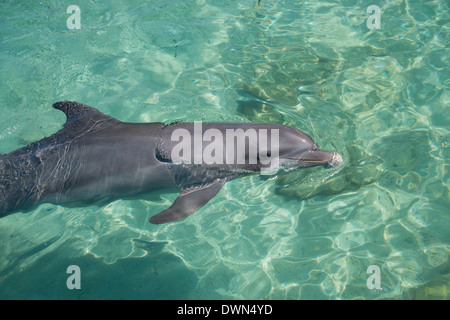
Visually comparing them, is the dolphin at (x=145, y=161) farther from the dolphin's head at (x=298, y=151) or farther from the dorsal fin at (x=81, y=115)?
the dorsal fin at (x=81, y=115)

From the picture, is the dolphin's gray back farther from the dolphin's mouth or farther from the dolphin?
the dolphin's mouth

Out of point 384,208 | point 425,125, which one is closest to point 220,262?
point 384,208

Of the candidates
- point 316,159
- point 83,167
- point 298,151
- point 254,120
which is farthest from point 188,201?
point 254,120

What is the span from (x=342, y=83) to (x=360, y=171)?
252cm

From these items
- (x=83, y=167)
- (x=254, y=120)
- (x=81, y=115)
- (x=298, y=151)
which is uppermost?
(x=254, y=120)

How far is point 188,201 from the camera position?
5629 millimetres

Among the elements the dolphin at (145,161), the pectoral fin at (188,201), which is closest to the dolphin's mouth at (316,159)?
the dolphin at (145,161)

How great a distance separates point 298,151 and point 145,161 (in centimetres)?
239

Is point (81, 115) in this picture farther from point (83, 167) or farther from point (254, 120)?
point (254, 120)

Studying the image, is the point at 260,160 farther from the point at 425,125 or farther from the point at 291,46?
the point at 291,46

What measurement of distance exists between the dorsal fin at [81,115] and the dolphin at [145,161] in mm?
209

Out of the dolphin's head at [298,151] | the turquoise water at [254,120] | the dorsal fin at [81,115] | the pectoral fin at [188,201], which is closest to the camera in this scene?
the pectoral fin at [188,201]

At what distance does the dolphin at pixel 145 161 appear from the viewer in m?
5.66

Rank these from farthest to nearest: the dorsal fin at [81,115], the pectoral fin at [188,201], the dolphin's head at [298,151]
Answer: the dorsal fin at [81,115], the dolphin's head at [298,151], the pectoral fin at [188,201]
